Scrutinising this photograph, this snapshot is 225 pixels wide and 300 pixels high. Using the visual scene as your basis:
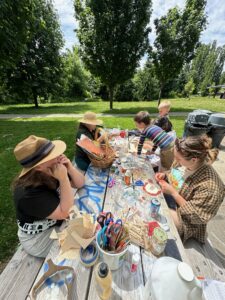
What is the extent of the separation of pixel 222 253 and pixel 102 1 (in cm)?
1225

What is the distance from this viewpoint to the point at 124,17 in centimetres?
944

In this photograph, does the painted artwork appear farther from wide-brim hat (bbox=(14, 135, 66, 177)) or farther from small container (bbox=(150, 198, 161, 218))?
wide-brim hat (bbox=(14, 135, 66, 177))

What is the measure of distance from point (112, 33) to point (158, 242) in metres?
11.6

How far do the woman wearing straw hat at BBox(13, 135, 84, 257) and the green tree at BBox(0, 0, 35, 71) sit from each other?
6887mm

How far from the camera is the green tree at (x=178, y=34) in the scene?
32.6 feet

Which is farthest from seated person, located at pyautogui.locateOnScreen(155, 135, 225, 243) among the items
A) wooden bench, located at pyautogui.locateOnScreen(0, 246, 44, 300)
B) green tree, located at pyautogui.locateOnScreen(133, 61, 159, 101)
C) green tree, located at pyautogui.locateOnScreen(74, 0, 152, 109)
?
green tree, located at pyautogui.locateOnScreen(133, 61, 159, 101)

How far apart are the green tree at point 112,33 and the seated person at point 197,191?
10120mm

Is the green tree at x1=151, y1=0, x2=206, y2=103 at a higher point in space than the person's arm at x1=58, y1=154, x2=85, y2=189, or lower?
higher

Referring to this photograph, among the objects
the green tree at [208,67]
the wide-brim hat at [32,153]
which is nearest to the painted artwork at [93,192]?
the wide-brim hat at [32,153]

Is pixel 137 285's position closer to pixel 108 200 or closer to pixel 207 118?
pixel 108 200

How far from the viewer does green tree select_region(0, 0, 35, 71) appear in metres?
5.65

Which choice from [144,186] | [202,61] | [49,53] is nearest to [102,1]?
[49,53]

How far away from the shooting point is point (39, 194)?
1.33 m

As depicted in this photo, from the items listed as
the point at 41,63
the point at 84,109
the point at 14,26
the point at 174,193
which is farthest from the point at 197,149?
the point at 41,63
